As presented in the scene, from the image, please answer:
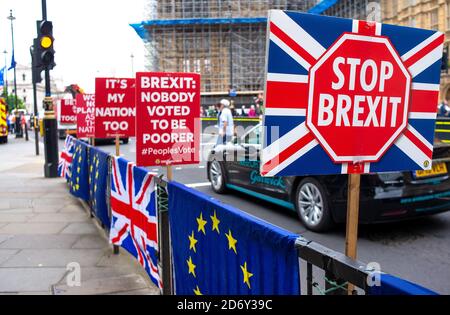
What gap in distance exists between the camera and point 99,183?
19.9 feet

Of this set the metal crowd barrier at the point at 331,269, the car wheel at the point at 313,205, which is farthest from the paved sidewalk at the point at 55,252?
the metal crowd barrier at the point at 331,269

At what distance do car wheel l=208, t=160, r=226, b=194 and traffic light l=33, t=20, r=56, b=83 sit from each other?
506 centimetres

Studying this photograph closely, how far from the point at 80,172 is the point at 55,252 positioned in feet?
8.31

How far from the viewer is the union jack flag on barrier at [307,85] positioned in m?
1.97

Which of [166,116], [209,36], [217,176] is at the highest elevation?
[209,36]

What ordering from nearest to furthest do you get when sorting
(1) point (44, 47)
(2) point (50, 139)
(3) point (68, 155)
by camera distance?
(3) point (68, 155) < (1) point (44, 47) < (2) point (50, 139)

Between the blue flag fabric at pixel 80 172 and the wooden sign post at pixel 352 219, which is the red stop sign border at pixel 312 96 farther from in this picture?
the blue flag fabric at pixel 80 172

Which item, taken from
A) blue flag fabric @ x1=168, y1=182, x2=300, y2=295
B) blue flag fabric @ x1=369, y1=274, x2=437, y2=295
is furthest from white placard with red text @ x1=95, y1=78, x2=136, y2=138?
blue flag fabric @ x1=369, y1=274, x2=437, y2=295

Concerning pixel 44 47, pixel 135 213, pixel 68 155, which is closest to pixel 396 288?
pixel 135 213

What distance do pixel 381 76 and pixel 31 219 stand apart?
6145mm

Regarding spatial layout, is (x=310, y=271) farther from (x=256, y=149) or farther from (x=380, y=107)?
(x=256, y=149)

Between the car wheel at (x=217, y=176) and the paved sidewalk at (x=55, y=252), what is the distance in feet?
8.36

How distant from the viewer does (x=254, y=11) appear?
198ft

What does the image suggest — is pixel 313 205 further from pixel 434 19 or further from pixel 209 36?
pixel 209 36
